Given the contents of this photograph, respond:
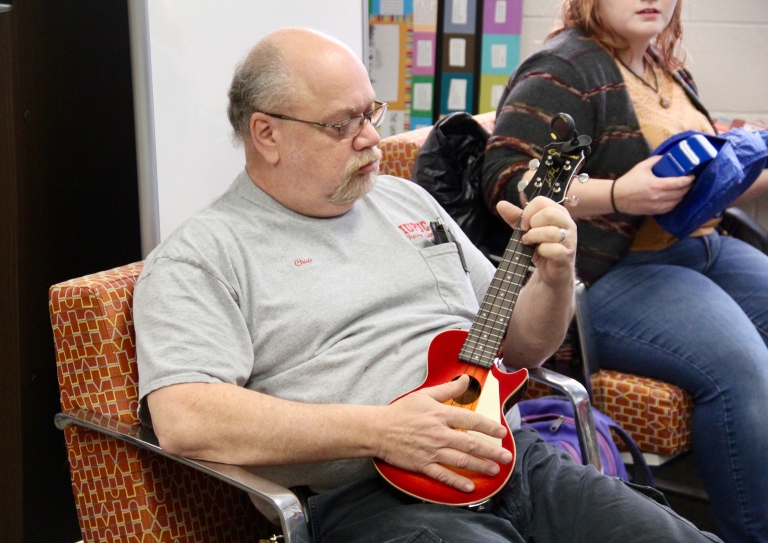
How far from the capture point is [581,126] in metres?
1.87

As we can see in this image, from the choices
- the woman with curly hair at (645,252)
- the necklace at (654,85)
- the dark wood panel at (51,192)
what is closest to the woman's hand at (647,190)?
the woman with curly hair at (645,252)

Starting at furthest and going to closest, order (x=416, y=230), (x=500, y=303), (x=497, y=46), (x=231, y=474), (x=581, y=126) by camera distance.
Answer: (x=497, y=46)
(x=581, y=126)
(x=416, y=230)
(x=500, y=303)
(x=231, y=474)

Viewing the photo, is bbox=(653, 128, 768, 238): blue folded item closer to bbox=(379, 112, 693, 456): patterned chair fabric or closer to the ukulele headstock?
bbox=(379, 112, 693, 456): patterned chair fabric

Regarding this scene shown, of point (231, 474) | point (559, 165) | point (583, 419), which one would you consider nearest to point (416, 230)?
point (559, 165)

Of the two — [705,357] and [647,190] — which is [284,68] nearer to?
[647,190]

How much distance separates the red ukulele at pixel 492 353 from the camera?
3.95 ft

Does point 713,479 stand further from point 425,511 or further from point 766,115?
point 766,115

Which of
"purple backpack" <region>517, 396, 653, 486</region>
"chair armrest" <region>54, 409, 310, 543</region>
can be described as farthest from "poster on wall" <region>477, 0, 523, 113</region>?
"chair armrest" <region>54, 409, 310, 543</region>

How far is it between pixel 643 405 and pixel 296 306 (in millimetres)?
880

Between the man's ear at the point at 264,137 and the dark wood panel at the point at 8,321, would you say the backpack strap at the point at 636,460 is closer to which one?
the man's ear at the point at 264,137

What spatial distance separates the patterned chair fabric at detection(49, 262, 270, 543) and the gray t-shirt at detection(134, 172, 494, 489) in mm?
55

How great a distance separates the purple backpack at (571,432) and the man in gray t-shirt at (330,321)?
0.72 ft

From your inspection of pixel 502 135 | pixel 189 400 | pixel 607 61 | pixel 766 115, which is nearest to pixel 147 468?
pixel 189 400

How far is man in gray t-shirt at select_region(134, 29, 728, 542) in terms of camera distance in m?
1.19
